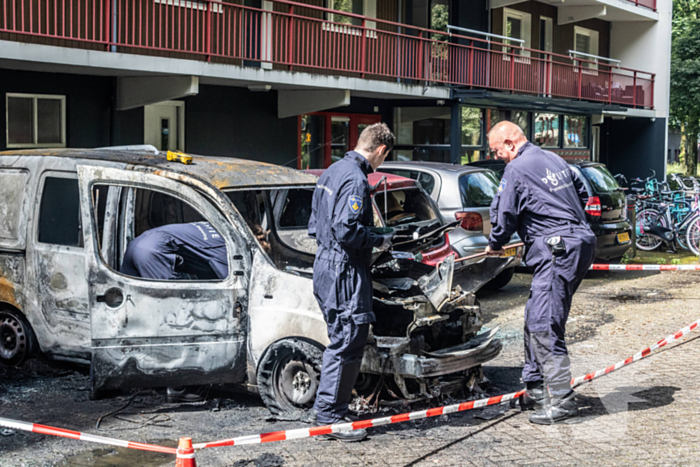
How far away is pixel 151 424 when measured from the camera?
501 centimetres

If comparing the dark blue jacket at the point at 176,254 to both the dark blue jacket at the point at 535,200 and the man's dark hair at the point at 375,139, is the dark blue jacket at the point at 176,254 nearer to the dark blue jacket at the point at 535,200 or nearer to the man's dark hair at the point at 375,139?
the man's dark hair at the point at 375,139

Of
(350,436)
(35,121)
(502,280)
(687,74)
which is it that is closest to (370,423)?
(350,436)

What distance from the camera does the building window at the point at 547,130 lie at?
22.1 metres

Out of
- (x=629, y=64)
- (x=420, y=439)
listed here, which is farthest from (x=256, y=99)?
(x=629, y=64)

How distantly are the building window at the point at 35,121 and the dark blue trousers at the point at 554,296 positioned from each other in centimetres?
847

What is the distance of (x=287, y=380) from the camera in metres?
5.04

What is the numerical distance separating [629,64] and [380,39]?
47.3 ft

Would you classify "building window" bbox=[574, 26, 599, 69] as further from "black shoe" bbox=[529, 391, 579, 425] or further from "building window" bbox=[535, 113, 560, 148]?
"black shoe" bbox=[529, 391, 579, 425]

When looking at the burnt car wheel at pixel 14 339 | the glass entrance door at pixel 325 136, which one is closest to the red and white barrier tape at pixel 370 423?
the burnt car wheel at pixel 14 339

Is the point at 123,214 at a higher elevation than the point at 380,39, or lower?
lower

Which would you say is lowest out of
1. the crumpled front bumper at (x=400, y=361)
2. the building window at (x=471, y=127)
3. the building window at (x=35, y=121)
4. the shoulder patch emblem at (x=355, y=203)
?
the crumpled front bumper at (x=400, y=361)

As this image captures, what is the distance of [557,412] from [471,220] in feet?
13.4

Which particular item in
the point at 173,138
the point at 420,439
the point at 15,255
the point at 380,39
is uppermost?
the point at 380,39

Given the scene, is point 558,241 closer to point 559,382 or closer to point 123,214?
point 559,382
